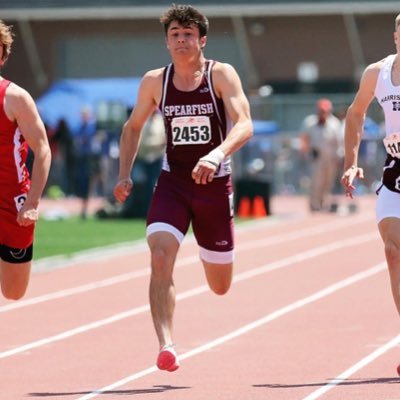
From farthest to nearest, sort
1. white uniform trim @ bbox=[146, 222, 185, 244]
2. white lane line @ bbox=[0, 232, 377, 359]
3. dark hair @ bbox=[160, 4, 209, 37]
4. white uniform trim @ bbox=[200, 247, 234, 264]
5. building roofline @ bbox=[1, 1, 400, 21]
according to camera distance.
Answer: building roofline @ bbox=[1, 1, 400, 21] → white lane line @ bbox=[0, 232, 377, 359] → white uniform trim @ bbox=[200, 247, 234, 264] → dark hair @ bbox=[160, 4, 209, 37] → white uniform trim @ bbox=[146, 222, 185, 244]

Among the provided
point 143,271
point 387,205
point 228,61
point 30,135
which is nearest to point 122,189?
point 30,135

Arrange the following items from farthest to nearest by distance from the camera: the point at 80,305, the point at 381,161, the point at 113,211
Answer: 1. the point at 381,161
2. the point at 113,211
3. the point at 80,305

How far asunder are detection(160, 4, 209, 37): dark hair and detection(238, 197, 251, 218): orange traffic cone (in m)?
18.1

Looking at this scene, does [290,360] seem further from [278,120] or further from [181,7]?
[278,120]

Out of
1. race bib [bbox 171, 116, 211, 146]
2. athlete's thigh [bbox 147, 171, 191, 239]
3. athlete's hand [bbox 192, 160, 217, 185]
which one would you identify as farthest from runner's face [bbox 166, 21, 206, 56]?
athlete's hand [bbox 192, 160, 217, 185]

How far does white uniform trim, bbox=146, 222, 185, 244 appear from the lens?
945cm

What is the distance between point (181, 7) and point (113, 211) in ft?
56.7

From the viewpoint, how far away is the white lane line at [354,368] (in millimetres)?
8633

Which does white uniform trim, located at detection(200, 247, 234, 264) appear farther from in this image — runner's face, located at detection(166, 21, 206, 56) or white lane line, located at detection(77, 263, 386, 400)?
runner's face, located at detection(166, 21, 206, 56)

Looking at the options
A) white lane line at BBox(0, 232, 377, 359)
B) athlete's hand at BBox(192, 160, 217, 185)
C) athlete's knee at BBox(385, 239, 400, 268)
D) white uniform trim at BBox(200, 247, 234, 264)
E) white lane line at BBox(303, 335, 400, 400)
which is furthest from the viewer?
white lane line at BBox(0, 232, 377, 359)

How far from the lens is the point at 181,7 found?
→ 9625mm

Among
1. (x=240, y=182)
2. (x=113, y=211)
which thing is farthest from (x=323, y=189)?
(x=113, y=211)

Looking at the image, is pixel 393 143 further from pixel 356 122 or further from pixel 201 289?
pixel 201 289

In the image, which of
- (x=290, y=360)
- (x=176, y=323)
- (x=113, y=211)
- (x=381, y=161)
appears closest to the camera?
(x=290, y=360)
